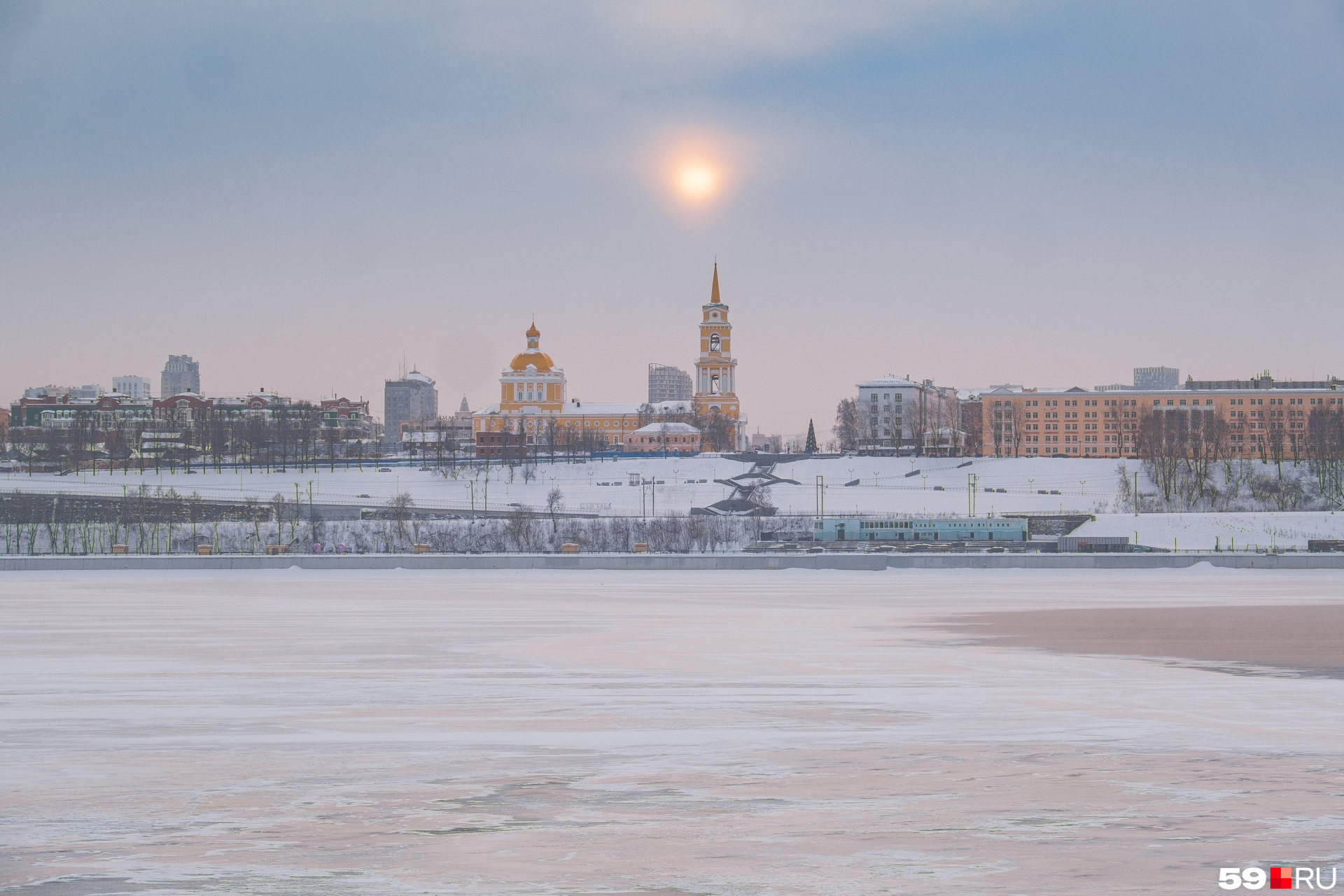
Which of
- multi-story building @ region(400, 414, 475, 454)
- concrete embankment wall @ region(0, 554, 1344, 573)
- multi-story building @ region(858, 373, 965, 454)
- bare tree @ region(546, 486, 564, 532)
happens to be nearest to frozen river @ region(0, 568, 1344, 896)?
concrete embankment wall @ region(0, 554, 1344, 573)

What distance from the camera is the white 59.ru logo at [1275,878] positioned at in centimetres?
740

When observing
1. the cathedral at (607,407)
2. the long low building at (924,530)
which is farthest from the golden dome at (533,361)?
the long low building at (924,530)

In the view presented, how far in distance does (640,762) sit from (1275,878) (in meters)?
5.06

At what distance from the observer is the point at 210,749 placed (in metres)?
→ 11.4

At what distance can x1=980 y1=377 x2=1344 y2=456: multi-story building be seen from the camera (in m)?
131

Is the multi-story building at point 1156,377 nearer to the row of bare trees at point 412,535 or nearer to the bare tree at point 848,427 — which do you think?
the bare tree at point 848,427

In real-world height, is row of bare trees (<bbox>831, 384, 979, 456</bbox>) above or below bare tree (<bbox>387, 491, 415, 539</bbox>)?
above

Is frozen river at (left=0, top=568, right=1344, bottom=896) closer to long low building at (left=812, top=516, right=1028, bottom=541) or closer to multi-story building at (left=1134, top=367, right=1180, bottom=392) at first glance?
long low building at (left=812, top=516, right=1028, bottom=541)

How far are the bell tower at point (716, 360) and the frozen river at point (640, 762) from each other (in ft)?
486

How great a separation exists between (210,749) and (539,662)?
6.11 metres

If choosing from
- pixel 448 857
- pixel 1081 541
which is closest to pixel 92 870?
pixel 448 857

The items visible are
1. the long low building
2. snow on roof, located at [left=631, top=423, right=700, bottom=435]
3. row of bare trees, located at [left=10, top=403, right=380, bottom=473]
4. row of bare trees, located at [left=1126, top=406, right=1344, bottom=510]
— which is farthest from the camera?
snow on roof, located at [left=631, top=423, right=700, bottom=435]

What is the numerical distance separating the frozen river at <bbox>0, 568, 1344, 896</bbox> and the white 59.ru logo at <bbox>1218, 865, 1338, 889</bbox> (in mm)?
108

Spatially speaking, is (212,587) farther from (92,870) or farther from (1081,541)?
(1081,541)
